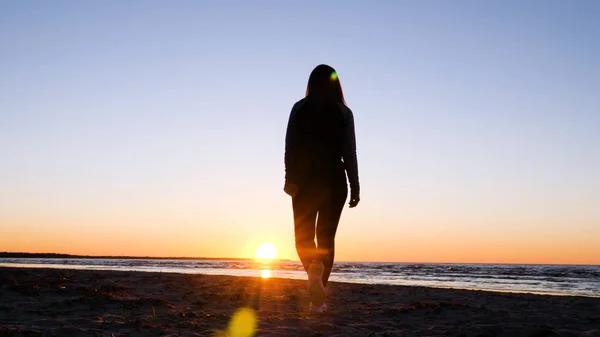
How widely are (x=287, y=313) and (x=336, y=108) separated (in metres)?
2.71

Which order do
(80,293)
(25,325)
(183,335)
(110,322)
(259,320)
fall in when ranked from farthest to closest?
(80,293) < (259,320) < (110,322) < (25,325) < (183,335)

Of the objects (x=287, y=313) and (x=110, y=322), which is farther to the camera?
(x=287, y=313)

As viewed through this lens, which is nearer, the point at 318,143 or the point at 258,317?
the point at 318,143

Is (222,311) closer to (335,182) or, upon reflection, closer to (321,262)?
(321,262)

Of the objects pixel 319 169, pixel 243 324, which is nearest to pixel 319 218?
pixel 319 169

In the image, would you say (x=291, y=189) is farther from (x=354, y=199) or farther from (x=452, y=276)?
(x=452, y=276)

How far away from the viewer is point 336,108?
16.8 feet

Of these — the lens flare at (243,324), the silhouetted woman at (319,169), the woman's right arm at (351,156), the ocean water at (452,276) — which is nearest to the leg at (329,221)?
the silhouetted woman at (319,169)

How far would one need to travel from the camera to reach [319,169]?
198 inches

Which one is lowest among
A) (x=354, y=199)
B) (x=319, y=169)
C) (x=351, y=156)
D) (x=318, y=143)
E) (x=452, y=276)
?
(x=452, y=276)

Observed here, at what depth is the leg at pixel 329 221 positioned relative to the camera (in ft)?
16.6

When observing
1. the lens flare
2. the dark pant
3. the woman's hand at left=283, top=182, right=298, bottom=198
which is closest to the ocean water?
the lens flare

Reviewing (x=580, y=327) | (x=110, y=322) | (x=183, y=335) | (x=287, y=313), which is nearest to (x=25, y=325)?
(x=110, y=322)

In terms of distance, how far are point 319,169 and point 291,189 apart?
38 centimetres
